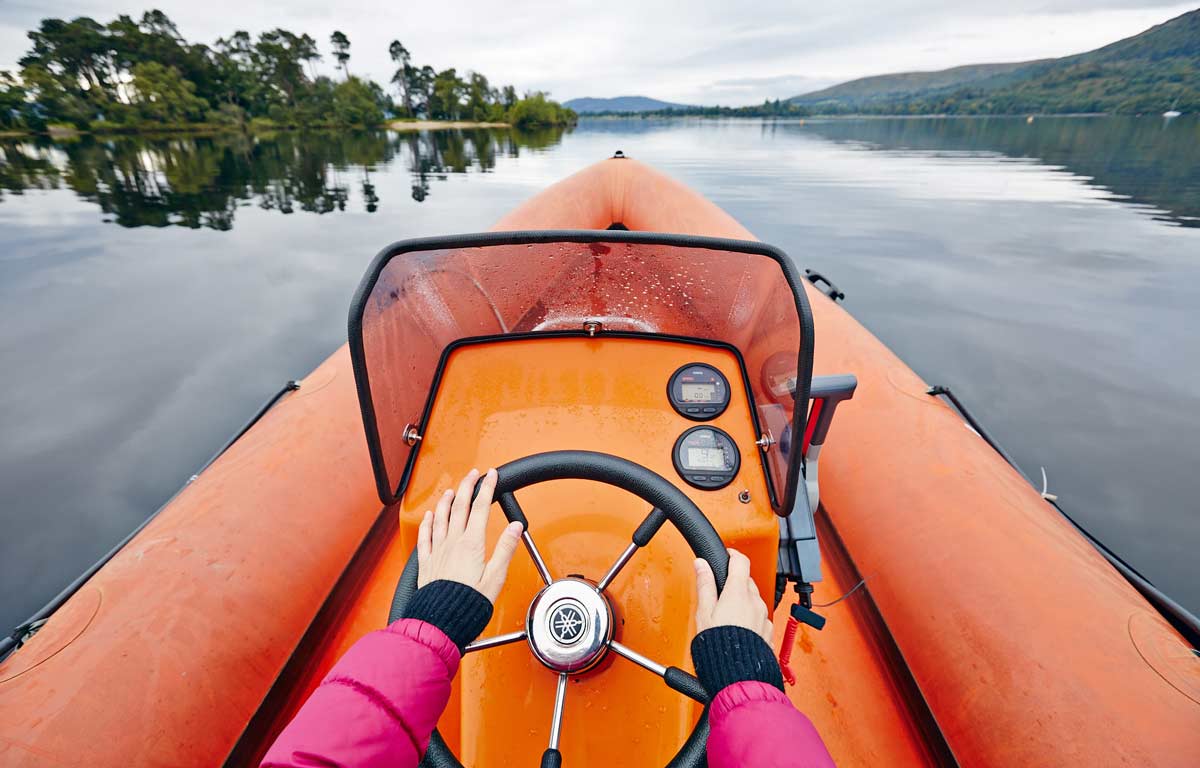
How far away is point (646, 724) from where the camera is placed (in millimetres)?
1083

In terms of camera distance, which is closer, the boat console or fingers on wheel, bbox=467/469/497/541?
fingers on wheel, bbox=467/469/497/541

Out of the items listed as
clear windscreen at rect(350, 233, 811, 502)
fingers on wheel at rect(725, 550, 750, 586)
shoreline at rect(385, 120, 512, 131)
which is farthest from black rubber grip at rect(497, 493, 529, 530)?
shoreline at rect(385, 120, 512, 131)

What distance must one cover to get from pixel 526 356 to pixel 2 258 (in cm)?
1017

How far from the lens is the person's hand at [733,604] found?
0.83 meters

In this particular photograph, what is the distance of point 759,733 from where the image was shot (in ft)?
2.10

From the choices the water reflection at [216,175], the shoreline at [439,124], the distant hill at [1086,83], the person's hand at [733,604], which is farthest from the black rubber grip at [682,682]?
the distant hill at [1086,83]

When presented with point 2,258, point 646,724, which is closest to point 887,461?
point 646,724

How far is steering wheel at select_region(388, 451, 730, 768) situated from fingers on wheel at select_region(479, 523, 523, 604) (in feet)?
0.34

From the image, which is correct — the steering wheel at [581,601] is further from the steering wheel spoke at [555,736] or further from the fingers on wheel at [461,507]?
the fingers on wheel at [461,507]

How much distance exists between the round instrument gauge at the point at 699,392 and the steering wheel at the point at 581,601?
16.1 inches

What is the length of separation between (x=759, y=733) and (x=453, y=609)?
488mm

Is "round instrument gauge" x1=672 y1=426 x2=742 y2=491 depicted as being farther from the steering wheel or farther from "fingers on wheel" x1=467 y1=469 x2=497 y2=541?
"fingers on wheel" x1=467 y1=469 x2=497 y2=541

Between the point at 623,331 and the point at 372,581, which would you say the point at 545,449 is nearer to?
the point at 623,331

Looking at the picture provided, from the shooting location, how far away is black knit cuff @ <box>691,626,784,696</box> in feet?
2.38
